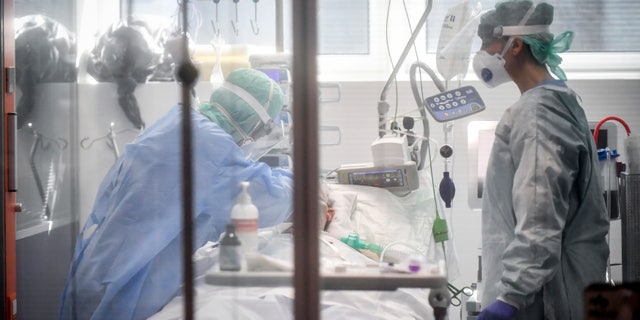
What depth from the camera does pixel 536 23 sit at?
6.32 feet

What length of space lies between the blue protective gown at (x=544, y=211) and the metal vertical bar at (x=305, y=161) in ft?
3.47

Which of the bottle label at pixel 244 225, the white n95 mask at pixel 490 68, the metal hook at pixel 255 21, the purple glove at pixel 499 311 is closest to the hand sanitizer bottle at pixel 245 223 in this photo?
the bottle label at pixel 244 225

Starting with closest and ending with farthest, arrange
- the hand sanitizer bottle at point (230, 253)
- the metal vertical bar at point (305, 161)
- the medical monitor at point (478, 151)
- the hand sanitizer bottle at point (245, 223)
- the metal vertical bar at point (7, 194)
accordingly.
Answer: the metal vertical bar at point (305, 161) → the hand sanitizer bottle at point (230, 253) → the hand sanitizer bottle at point (245, 223) → the metal vertical bar at point (7, 194) → the medical monitor at point (478, 151)

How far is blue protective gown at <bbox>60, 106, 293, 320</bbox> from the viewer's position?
6.15 ft

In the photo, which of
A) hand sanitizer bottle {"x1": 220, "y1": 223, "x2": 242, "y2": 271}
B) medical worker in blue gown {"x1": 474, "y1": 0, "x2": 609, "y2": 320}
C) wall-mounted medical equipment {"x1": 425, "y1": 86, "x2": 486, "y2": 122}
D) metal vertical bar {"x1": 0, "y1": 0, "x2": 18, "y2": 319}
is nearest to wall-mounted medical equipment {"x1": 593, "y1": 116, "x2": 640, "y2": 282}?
medical worker in blue gown {"x1": 474, "y1": 0, "x2": 609, "y2": 320}

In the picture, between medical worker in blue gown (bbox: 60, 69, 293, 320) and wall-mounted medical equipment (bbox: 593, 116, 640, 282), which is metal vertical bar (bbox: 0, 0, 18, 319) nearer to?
medical worker in blue gown (bbox: 60, 69, 293, 320)

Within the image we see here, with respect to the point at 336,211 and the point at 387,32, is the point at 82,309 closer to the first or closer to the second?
the point at 336,211

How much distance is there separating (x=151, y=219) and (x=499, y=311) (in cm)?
91

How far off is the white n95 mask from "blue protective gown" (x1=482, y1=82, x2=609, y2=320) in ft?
0.58

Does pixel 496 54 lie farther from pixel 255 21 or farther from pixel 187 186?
pixel 187 186

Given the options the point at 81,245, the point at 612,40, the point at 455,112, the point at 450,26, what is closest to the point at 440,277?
the point at 81,245

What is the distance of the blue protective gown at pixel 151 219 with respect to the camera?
6.15ft

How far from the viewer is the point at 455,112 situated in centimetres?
243

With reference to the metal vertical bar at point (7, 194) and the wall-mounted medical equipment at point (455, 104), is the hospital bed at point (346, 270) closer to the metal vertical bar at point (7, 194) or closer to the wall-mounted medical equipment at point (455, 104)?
the wall-mounted medical equipment at point (455, 104)
